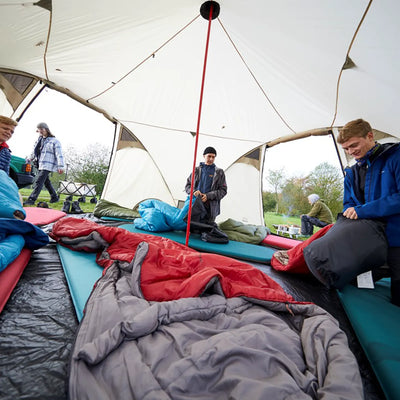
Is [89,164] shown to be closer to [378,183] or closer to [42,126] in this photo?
[42,126]

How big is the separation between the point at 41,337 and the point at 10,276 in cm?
52

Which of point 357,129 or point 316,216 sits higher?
point 357,129

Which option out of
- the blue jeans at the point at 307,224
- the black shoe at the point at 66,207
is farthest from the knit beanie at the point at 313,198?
the black shoe at the point at 66,207

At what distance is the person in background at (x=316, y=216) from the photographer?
15.9ft

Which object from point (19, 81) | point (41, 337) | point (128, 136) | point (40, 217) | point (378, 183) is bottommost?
point (41, 337)

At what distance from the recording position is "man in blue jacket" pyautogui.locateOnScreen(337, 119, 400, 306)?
4.87ft

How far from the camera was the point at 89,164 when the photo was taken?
29.5ft

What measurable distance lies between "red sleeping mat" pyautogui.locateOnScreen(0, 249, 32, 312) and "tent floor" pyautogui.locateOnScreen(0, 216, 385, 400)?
4 centimetres

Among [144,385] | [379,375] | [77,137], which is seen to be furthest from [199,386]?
[77,137]

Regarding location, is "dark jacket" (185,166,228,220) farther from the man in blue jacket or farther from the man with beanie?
the man in blue jacket

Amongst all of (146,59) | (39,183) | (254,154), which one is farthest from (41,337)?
(254,154)

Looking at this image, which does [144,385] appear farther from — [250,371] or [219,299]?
[219,299]

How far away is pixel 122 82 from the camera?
3373mm

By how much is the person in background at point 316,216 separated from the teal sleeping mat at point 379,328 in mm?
3425
